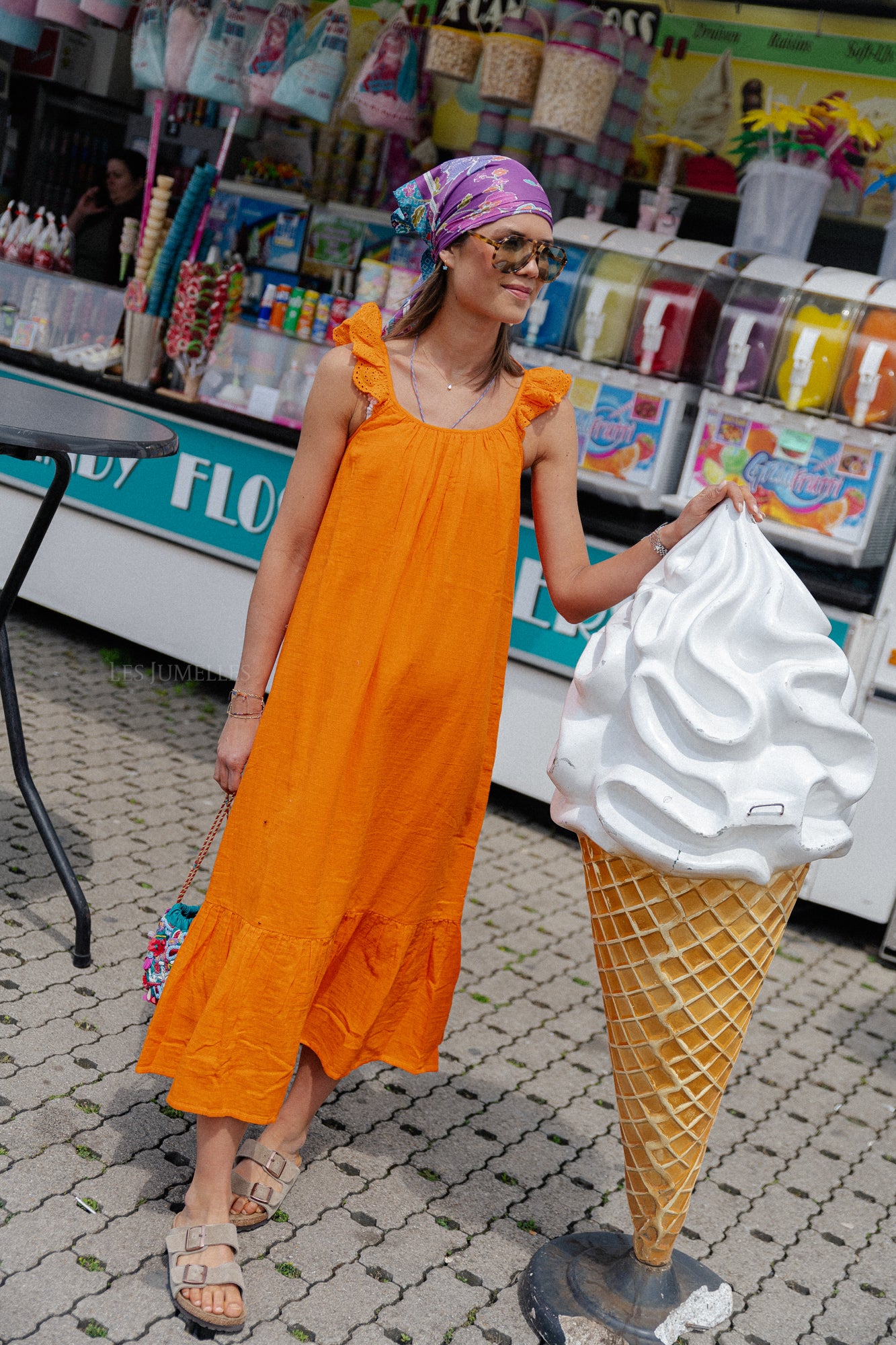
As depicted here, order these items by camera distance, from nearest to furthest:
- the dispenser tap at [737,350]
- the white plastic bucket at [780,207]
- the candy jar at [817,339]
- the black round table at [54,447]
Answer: the black round table at [54,447]
the candy jar at [817,339]
the dispenser tap at [737,350]
the white plastic bucket at [780,207]

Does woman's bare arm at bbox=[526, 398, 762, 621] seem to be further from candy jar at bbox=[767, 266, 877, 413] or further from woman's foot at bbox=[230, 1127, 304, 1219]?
candy jar at bbox=[767, 266, 877, 413]

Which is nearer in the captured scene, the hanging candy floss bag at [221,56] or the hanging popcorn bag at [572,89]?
the hanging popcorn bag at [572,89]

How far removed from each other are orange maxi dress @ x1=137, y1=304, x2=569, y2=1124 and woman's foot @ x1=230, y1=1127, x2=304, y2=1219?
296mm

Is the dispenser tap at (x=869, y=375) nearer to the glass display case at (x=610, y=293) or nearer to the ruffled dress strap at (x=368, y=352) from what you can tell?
the glass display case at (x=610, y=293)

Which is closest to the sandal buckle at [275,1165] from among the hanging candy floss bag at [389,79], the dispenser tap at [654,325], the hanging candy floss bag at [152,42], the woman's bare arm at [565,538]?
the woman's bare arm at [565,538]

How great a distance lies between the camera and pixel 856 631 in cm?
412

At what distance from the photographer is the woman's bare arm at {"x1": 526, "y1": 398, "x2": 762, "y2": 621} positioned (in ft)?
7.41

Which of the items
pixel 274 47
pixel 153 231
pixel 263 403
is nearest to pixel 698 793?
pixel 263 403

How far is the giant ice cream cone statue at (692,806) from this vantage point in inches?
75.5

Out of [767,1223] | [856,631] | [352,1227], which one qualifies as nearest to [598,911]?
[352,1227]

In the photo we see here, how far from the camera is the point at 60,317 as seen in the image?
556 centimetres

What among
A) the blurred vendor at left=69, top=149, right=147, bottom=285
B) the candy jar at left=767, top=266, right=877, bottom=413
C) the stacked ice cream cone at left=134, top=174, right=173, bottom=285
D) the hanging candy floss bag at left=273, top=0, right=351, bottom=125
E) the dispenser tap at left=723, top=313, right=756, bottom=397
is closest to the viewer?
the candy jar at left=767, top=266, right=877, bottom=413

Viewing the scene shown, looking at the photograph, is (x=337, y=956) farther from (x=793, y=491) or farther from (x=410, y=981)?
(x=793, y=491)

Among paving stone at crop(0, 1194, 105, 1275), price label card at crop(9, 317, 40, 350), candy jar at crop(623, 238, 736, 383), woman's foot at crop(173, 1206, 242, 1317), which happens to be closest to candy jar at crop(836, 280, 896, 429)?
candy jar at crop(623, 238, 736, 383)
